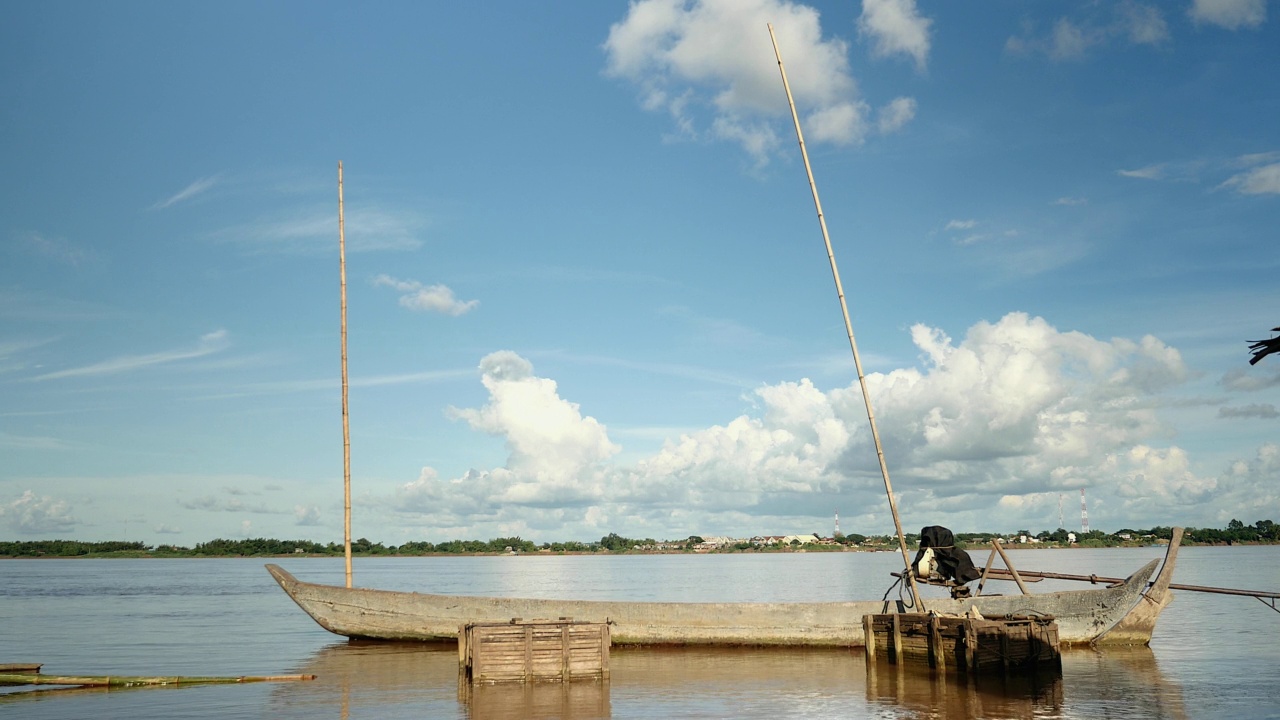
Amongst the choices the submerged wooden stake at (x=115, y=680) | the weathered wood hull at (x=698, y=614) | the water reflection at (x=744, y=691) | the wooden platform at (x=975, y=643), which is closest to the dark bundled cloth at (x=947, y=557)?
the weathered wood hull at (x=698, y=614)

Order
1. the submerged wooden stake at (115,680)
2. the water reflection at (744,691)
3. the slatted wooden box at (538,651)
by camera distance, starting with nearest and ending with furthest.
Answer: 1. the water reflection at (744,691)
2. the submerged wooden stake at (115,680)
3. the slatted wooden box at (538,651)

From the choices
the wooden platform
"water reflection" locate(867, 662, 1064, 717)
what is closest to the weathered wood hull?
the wooden platform

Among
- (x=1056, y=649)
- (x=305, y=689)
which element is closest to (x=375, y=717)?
(x=305, y=689)

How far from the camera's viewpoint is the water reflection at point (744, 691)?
16562 millimetres

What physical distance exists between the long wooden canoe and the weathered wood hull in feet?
0.08

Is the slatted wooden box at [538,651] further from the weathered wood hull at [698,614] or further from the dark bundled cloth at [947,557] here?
the dark bundled cloth at [947,557]

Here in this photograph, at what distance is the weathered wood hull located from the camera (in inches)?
925

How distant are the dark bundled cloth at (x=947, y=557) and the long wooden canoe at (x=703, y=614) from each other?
0.66 metres

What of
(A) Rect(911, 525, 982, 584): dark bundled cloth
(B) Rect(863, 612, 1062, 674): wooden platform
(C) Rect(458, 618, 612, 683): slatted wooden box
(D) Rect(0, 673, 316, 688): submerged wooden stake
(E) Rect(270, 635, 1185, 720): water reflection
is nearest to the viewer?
(E) Rect(270, 635, 1185, 720): water reflection

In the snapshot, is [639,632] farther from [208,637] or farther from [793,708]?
[208,637]

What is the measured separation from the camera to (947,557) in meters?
23.3

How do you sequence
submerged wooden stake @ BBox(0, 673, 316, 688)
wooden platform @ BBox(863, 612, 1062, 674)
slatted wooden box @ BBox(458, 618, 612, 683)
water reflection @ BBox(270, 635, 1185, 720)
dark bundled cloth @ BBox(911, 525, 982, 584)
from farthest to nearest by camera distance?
dark bundled cloth @ BBox(911, 525, 982, 584) < wooden platform @ BBox(863, 612, 1062, 674) < slatted wooden box @ BBox(458, 618, 612, 683) < submerged wooden stake @ BBox(0, 673, 316, 688) < water reflection @ BBox(270, 635, 1185, 720)

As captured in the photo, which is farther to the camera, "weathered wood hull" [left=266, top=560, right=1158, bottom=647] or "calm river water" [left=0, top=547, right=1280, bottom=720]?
"weathered wood hull" [left=266, top=560, right=1158, bottom=647]

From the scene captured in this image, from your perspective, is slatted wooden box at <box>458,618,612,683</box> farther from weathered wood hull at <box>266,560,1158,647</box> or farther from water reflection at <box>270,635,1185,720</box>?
weathered wood hull at <box>266,560,1158,647</box>
